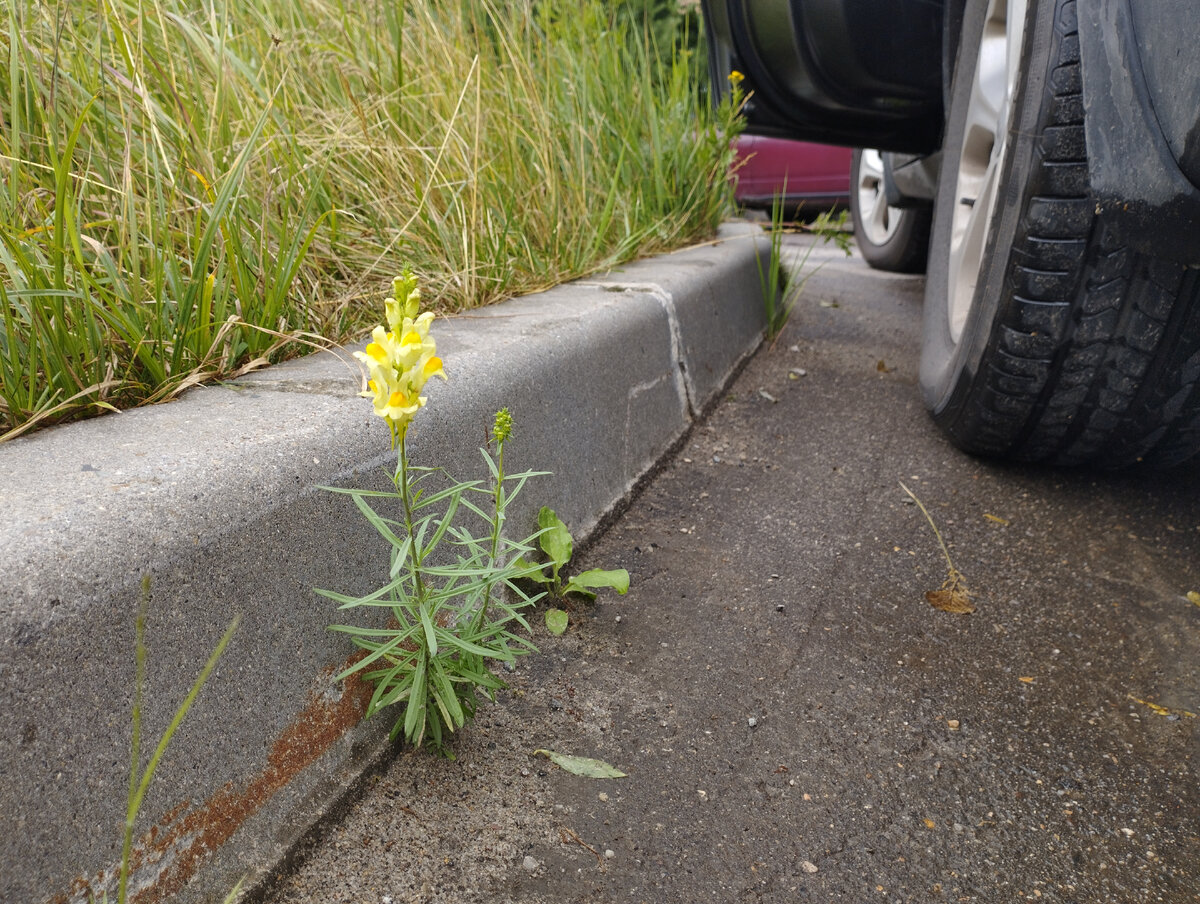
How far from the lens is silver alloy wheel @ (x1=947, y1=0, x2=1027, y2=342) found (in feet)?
6.41

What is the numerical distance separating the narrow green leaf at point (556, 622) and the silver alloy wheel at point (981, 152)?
3.83 ft

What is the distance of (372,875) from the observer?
3.67ft

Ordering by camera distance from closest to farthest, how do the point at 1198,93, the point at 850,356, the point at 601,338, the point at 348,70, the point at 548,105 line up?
the point at 1198,93, the point at 601,338, the point at 348,70, the point at 548,105, the point at 850,356

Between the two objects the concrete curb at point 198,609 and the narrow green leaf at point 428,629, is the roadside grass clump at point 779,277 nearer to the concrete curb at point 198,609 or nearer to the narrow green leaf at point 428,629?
the concrete curb at point 198,609

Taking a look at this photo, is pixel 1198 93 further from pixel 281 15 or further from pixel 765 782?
pixel 281 15

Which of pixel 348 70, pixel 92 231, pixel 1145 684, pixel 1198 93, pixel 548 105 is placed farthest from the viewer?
pixel 548 105

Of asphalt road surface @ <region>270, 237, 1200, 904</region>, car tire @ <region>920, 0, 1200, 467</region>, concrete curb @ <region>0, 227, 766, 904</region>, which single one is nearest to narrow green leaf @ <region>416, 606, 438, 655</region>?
concrete curb @ <region>0, 227, 766, 904</region>

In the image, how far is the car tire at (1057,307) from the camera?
1667mm

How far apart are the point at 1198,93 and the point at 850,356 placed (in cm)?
207

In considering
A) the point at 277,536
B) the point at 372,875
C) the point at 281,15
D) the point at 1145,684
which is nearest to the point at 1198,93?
the point at 1145,684

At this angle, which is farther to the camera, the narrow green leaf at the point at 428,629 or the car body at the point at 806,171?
the car body at the point at 806,171

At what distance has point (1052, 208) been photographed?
1.70m

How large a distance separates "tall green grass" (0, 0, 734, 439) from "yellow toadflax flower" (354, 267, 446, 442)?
0.52 metres

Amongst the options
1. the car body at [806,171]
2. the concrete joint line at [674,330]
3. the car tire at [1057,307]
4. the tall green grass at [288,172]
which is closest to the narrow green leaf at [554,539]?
the tall green grass at [288,172]
